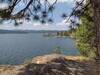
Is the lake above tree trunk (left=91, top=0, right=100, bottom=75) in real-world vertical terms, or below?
below

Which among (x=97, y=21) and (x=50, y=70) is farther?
(x=50, y=70)

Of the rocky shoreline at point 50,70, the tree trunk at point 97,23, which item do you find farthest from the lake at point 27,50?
the tree trunk at point 97,23

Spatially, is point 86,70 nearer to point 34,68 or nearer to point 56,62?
point 56,62

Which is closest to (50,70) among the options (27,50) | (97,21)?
(97,21)

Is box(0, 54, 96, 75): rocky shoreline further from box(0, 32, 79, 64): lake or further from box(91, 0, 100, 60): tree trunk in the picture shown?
box(0, 32, 79, 64): lake

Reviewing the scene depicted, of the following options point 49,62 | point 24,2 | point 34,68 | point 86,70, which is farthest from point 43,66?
point 24,2

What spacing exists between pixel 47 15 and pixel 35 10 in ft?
1.31

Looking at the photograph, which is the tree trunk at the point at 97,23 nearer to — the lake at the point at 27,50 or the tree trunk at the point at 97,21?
the tree trunk at the point at 97,21

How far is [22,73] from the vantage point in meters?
10.0

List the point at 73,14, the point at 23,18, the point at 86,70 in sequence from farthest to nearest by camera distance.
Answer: the point at 86,70
the point at 23,18
the point at 73,14

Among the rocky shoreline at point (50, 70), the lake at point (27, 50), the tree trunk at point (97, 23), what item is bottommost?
the lake at point (27, 50)

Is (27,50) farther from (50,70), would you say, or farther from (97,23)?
(97,23)

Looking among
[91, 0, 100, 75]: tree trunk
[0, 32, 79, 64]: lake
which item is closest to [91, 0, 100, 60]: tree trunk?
[91, 0, 100, 75]: tree trunk

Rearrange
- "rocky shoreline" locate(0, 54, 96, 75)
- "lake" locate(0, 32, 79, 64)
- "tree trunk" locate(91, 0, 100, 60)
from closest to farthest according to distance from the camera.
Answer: "tree trunk" locate(91, 0, 100, 60)
"rocky shoreline" locate(0, 54, 96, 75)
"lake" locate(0, 32, 79, 64)
